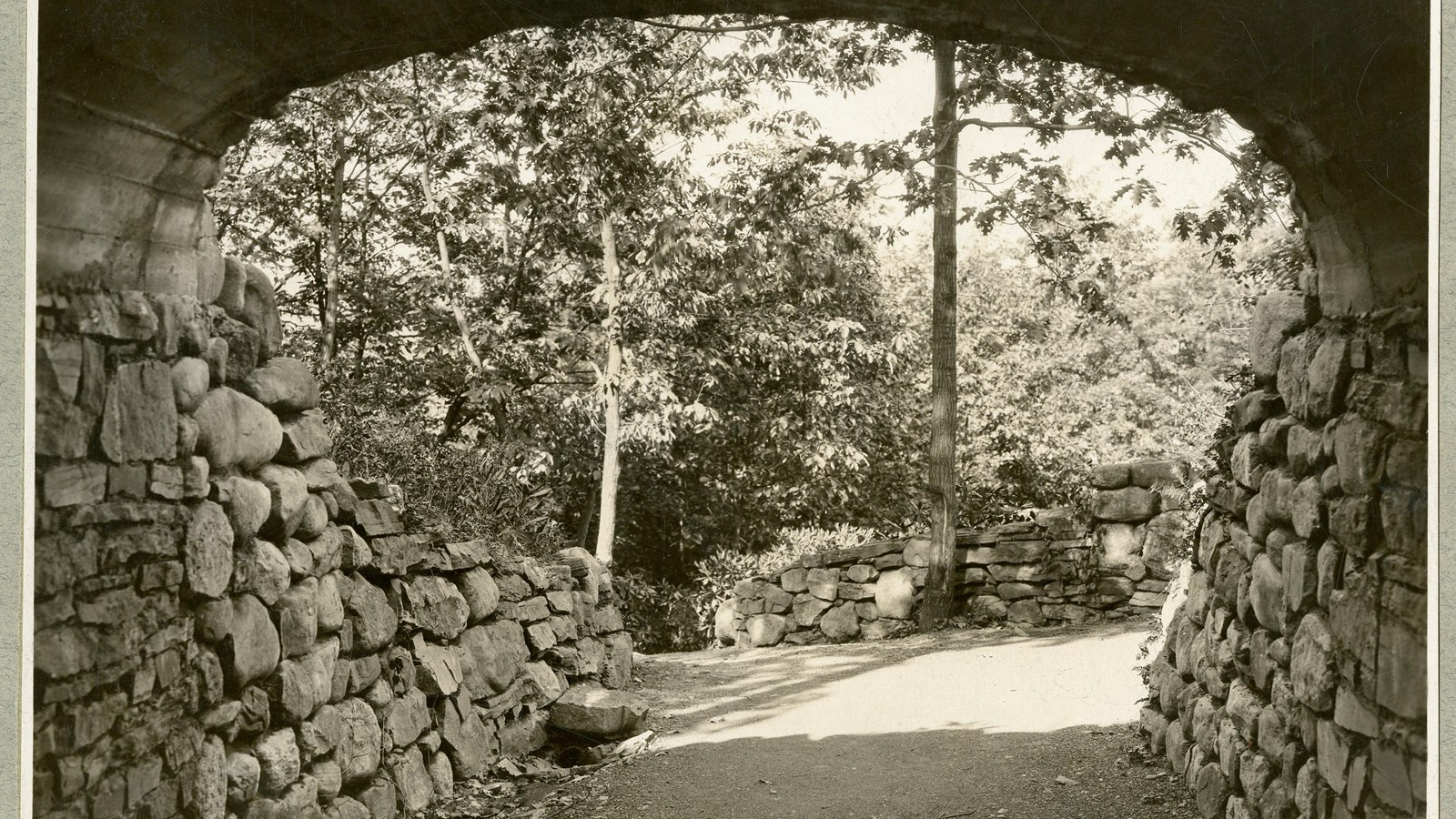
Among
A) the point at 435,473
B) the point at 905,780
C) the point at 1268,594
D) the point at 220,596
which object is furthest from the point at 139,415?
the point at 905,780

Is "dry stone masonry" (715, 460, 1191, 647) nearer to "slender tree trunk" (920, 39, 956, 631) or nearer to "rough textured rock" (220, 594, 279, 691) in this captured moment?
"slender tree trunk" (920, 39, 956, 631)

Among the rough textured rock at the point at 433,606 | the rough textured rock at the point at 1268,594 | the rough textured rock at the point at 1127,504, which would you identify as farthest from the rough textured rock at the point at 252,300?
the rough textured rock at the point at 1127,504

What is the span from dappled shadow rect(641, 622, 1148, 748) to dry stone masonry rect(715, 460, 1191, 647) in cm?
49

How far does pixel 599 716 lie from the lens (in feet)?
20.0

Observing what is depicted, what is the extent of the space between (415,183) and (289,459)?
420cm

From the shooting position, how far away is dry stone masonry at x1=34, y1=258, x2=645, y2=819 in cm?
272

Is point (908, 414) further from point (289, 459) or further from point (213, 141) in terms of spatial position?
point (213, 141)

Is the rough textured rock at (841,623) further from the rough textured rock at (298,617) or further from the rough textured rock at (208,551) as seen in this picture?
the rough textured rock at (208,551)

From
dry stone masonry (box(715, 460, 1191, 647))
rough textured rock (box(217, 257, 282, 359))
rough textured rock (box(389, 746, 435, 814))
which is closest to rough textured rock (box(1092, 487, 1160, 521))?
dry stone masonry (box(715, 460, 1191, 647))

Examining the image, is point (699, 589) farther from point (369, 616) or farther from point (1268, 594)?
point (1268, 594)

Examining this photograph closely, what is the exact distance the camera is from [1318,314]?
3408 mm

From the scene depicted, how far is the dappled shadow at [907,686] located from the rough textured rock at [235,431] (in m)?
3.19

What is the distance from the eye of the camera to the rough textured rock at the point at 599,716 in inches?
240

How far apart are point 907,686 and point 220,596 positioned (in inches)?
203
